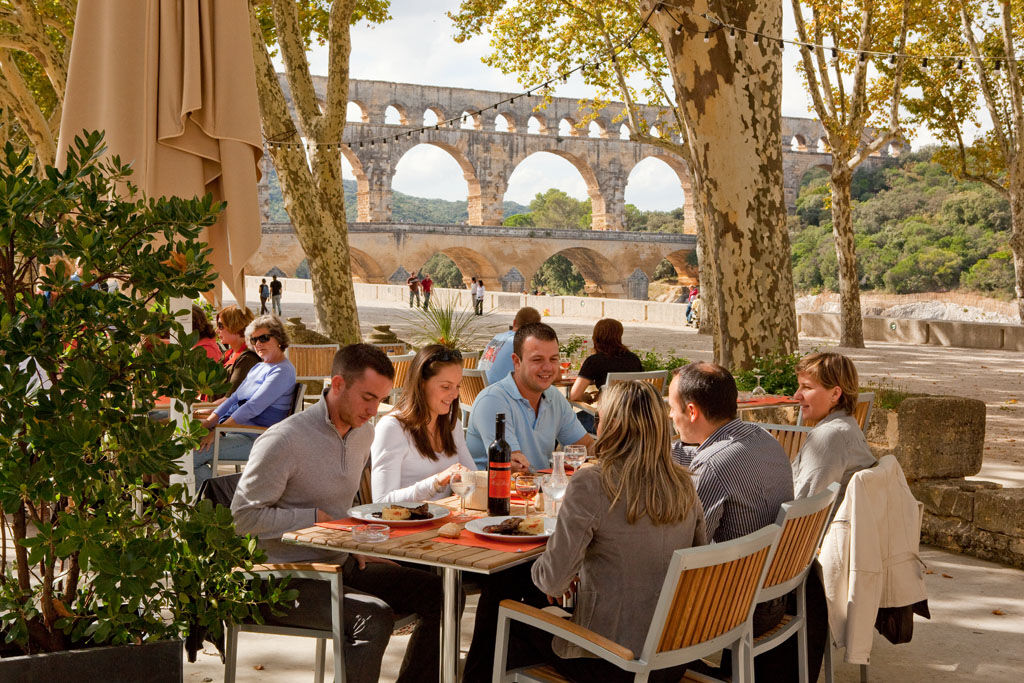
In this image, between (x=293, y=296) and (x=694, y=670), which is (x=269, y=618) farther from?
(x=293, y=296)

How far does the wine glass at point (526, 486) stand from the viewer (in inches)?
138

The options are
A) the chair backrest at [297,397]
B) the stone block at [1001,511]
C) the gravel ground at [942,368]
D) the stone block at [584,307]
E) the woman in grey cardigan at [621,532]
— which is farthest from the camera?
the stone block at [584,307]

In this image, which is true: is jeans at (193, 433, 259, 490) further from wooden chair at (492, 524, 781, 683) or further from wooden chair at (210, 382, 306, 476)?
wooden chair at (492, 524, 781, 683)

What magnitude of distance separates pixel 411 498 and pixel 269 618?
2.25 feet

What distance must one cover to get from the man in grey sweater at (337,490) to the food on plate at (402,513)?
16 cm

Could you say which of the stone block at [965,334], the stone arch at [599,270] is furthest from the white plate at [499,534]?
the stone arch at [599,270]

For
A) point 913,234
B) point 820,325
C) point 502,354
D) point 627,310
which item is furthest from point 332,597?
point 913,234

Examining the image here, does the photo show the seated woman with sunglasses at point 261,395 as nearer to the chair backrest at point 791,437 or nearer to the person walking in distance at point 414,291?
the chair backrest at point 791,437

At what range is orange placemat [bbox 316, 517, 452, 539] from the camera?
9.83ft

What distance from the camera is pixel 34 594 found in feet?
7.07

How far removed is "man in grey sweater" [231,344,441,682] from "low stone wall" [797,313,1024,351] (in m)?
19.2

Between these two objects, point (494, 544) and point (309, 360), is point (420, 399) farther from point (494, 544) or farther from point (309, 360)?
point (309, 360)

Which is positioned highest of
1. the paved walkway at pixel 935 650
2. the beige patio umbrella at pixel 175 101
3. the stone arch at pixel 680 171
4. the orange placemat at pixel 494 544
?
the stone arch at pixel 680 171

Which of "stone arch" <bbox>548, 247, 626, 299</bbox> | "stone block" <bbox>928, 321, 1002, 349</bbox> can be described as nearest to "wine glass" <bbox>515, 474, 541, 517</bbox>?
"stone block" <bbox>928, 321, 1002, 349</bbox>
